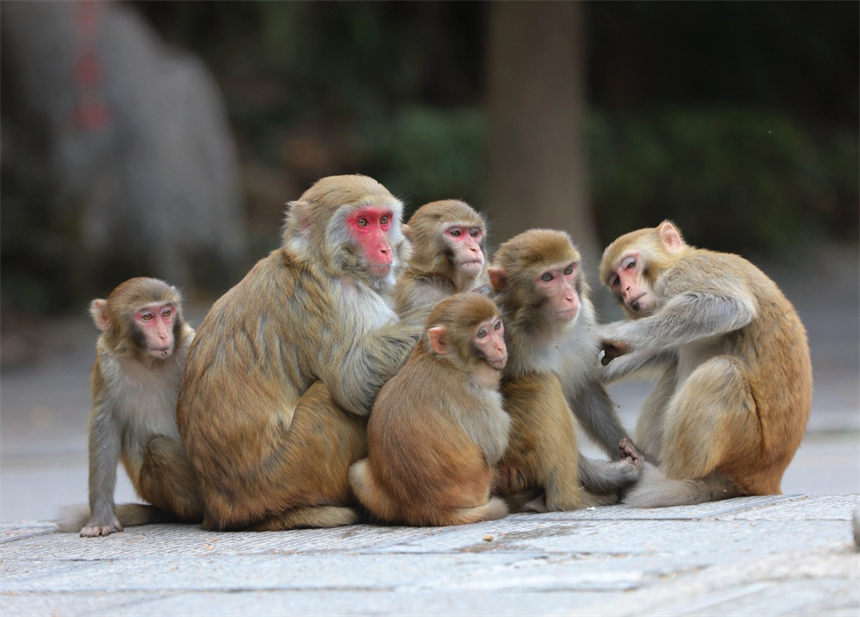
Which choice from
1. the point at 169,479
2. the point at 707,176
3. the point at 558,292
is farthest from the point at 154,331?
the point at 707,176

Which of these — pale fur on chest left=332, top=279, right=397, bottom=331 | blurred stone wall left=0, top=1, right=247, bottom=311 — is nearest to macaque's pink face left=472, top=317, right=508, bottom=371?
pale fur on chest left=332, top=279, right=397, bottom=331

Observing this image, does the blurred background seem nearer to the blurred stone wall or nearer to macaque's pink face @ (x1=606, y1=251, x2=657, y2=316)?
the blurred stone wall

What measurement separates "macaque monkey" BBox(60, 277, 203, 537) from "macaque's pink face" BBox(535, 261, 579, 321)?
5.56ft

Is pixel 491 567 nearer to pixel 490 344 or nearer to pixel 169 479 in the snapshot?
pixel 490 344

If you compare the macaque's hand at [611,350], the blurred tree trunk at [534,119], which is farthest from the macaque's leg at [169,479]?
the blurred tree trunk at [534,119]

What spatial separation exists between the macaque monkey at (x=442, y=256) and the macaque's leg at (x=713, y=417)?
1137mm

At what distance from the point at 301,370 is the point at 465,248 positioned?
1.00 meters

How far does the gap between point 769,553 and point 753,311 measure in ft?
4.77

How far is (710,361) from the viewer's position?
5781 mm

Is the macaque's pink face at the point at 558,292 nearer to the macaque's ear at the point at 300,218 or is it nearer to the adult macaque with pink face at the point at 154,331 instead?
the macaque's ear at the point at 300,218

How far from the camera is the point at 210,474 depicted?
586 centimetres

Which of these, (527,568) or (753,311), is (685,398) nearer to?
(753,311)

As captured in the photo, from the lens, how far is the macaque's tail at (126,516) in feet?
21.1

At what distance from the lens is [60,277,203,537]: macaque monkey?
6102 millimetres
